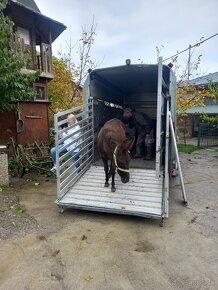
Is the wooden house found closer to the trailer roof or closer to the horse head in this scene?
the trailer roof

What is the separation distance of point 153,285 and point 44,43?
1400 centimetres

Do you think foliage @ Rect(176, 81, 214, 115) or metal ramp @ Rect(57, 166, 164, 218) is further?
foliage @ Rect(176, 81, 214, 115)

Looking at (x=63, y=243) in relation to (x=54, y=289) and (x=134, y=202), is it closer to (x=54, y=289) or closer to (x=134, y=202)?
(x=54, y=289)

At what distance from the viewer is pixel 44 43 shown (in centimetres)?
1373

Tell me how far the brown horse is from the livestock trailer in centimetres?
40

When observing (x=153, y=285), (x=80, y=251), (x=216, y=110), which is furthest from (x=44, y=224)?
(x=216, y=110)

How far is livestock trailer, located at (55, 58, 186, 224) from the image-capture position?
4.19m

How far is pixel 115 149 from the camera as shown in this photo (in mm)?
4293

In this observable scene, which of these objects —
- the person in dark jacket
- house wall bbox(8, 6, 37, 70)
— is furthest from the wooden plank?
house wall bbox(8, 6, 37, 70)

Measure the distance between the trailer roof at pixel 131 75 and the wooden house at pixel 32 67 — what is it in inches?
99.4

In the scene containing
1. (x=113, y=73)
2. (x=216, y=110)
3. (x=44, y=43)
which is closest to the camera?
(x=113, y=73)

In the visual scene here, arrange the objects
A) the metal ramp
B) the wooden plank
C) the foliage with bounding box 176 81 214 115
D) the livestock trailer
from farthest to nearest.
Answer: the foliage with bounding box 176 81 214 115
the livestock trailer
the metal ramp
the wooden plank

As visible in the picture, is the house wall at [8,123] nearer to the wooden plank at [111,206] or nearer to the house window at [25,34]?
the wooden plank at [111,206]

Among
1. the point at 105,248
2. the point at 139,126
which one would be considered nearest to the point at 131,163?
the point at 139,126
